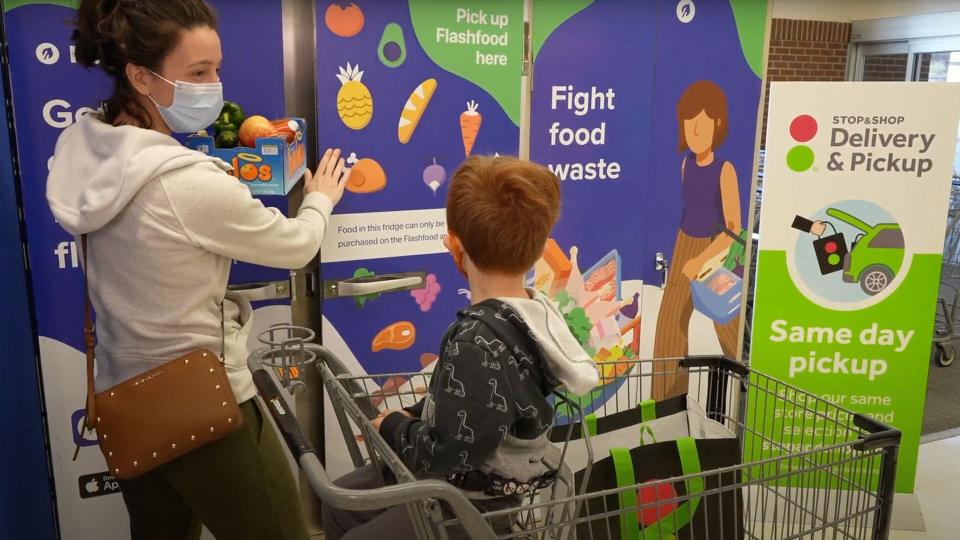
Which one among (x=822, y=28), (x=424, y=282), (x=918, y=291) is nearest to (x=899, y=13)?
(x=822, y=28)

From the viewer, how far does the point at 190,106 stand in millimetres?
1803

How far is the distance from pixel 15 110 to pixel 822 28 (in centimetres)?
935

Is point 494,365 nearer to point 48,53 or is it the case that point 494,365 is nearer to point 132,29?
point 132,29

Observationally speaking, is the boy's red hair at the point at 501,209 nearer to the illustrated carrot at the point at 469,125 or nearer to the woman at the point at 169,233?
the woman at the point at 169,233

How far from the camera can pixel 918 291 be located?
3252mm

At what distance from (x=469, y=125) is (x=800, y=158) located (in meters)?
1.34

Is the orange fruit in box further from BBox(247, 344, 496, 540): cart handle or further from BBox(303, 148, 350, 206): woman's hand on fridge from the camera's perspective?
BBox(247, 344, 496, 540): cart handle

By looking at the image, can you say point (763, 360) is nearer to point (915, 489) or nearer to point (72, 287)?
point (915, 489)

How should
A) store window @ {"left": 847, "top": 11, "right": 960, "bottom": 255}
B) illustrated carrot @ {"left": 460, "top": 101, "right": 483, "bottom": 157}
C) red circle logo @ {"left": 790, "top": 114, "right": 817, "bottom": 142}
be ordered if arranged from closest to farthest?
1. illustrated carrot @ {"left": 460, "top": 101, "right": 483, "bottom": 157}
2. red circle logo @ {"left": 790, "top": 114, "right": 817, "bottom": 142}
3. store window @ {"left": 847, "top": 11, "right": 960, "bottom": 255}

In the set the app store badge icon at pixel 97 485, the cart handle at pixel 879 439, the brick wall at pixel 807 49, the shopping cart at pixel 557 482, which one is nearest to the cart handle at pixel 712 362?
the shopping cart at pixel 557 482

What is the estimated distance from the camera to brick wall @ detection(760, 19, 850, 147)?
9.55m

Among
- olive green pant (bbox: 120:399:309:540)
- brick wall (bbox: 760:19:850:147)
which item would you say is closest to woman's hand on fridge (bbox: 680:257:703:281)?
olive green pant (bbox: 120:399:309:540)

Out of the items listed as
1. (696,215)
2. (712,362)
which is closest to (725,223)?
(696,215)

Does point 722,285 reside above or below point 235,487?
above
